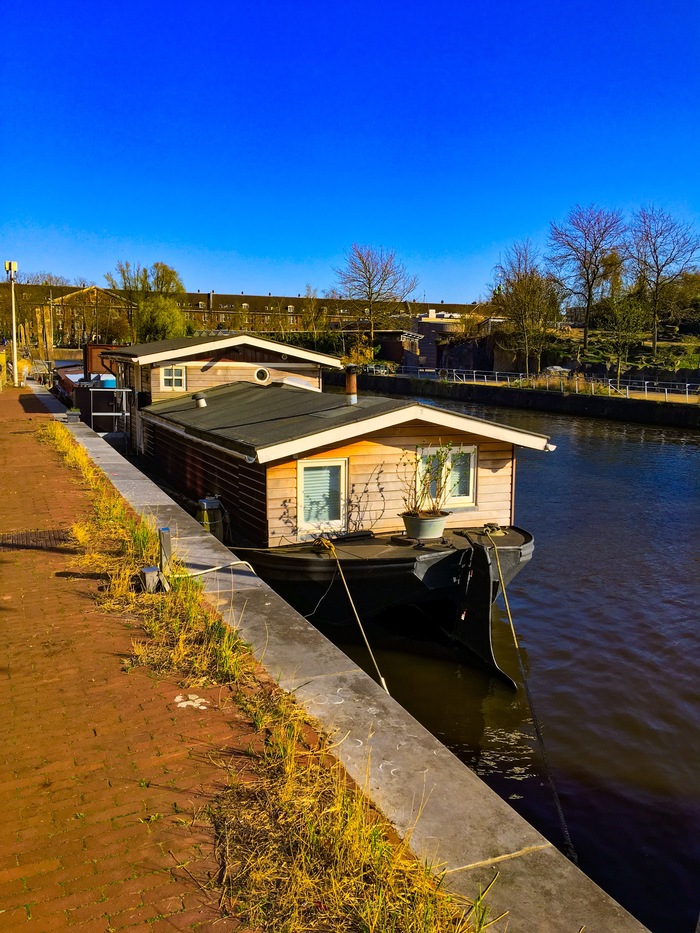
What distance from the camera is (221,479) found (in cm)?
1210

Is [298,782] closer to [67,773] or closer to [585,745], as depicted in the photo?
[67,773]

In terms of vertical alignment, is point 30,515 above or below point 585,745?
above

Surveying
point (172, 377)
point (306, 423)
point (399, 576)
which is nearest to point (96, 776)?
point (399, 576)

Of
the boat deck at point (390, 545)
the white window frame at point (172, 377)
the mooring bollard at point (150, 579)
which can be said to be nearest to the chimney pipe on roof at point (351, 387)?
the boat deck at point (390, 545)

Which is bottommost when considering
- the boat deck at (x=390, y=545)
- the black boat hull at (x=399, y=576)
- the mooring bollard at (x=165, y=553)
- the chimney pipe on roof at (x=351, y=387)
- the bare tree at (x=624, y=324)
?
the black boat hull at (x=399, y=576)

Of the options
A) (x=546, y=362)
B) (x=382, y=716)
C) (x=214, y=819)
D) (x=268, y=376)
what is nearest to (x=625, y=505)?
(x=268, y=376)

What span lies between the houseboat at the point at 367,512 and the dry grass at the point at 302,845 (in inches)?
126

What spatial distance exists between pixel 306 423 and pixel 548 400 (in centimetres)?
3339

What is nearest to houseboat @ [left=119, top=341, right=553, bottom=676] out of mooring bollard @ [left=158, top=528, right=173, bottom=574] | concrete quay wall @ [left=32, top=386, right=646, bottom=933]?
mooring bollard @ [left=158, top=528, right=173, bottom=574]

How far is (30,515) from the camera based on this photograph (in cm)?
1070

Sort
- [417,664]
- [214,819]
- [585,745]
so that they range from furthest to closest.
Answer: [417,664]
[585,745]
[214,819]

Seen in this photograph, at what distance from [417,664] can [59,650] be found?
4.98m

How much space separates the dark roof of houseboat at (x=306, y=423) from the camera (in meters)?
9.54

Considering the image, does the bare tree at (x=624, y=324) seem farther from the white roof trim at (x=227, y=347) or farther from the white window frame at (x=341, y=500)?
the white window frame at (x=341, y=500)
